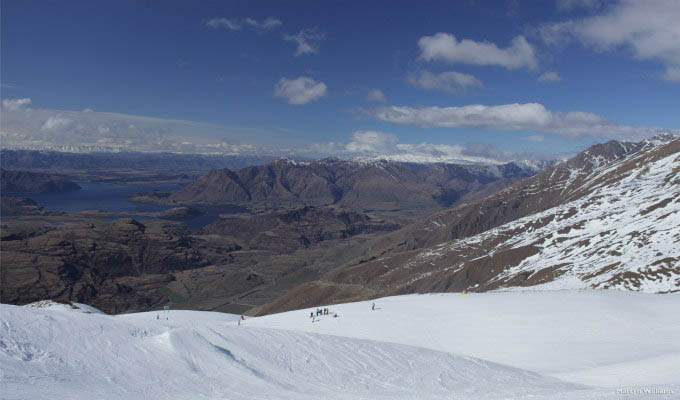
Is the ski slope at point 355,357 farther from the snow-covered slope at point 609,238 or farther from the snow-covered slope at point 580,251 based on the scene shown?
the snow-covered slope at point 580,251

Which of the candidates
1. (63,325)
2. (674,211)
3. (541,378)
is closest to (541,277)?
(674,211)

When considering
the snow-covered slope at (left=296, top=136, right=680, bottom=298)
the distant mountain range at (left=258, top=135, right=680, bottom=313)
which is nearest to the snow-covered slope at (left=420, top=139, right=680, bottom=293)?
the snow-covered slope at (left=296, top=136, right=680, bottom=298)

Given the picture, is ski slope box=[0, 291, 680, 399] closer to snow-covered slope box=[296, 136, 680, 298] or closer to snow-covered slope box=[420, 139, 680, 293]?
snow-covered slope box=[420, 139, 680, 293]

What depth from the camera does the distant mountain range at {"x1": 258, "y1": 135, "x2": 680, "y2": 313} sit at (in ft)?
267

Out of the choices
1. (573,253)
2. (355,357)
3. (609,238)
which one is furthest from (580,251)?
(355,357)

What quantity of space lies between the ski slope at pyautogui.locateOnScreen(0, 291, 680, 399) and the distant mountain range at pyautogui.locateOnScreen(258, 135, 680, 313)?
45.7m

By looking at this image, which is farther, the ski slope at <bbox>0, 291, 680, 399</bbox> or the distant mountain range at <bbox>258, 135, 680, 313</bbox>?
the distant mountain range at <bbox>258, 135, 680, 313</bbox>

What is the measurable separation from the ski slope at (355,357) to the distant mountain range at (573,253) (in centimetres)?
4574

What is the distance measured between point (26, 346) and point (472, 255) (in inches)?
5542

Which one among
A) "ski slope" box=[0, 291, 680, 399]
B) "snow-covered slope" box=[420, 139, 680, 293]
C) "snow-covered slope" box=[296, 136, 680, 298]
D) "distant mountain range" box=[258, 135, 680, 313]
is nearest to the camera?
"ski slope" box=[0, 291, 680, 399]

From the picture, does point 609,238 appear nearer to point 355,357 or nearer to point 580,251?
point 580,251

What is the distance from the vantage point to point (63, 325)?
20.8 metres

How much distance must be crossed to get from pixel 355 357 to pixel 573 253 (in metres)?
104

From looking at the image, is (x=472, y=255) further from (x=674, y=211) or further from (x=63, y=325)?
(x=63, y=325)
